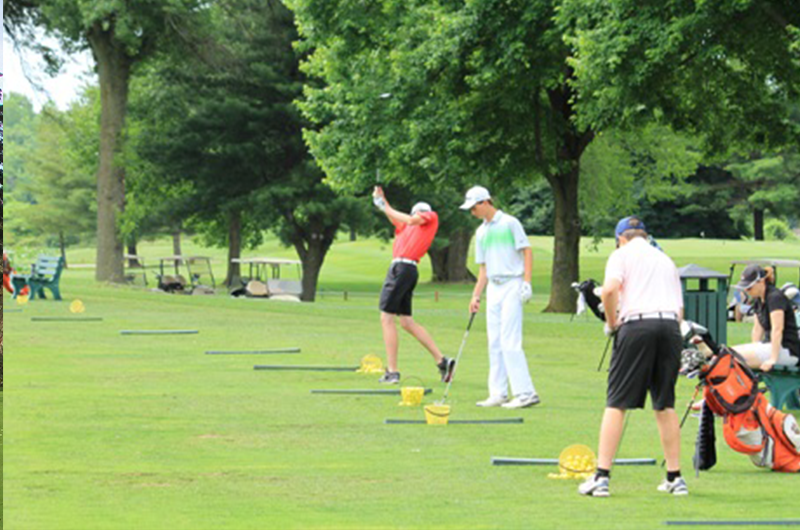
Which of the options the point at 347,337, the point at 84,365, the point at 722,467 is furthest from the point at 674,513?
the point at 347,337

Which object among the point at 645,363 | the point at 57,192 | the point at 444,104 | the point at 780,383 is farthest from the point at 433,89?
the point at 57,192

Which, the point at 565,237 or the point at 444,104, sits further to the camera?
the point at 565,237

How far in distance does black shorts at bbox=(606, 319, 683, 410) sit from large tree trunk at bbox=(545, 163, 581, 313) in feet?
96.2

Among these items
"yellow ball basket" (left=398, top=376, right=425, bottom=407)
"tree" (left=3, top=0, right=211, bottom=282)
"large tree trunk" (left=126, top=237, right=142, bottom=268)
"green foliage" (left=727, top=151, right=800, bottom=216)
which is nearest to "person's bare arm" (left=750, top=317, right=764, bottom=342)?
"yellow ball basket" (left=398, top=376, right=425, bottom=407)

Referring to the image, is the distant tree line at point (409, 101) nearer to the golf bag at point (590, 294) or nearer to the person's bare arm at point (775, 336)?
the person's bare arm at point (775, 336)

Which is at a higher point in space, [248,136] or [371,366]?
[248,136]

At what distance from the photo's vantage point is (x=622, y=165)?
6303 centimetres

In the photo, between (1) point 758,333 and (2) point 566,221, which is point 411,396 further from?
(2) point 566,221

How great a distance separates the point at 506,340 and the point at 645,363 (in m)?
5.06

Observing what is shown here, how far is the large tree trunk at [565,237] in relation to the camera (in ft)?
128

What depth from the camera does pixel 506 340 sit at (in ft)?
47.6

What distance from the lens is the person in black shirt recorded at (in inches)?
526

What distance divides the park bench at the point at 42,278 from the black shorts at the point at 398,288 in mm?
19450

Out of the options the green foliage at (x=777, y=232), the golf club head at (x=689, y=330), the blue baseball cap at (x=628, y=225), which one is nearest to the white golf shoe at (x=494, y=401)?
the golf club head at (x=689, y=330)
